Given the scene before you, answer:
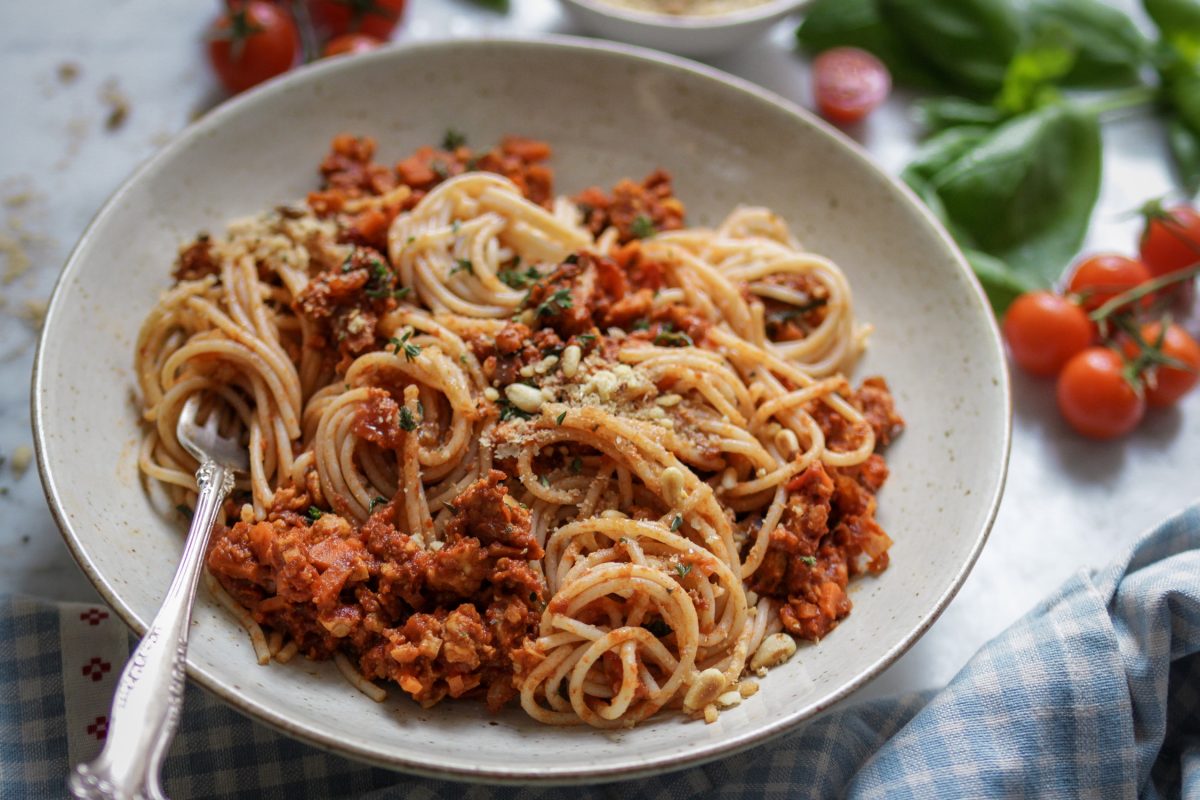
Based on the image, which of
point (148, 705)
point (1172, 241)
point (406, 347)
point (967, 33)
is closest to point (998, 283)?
point (1172, 241)

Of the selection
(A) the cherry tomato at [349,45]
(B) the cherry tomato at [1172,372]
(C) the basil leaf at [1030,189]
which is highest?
(A) the cherry tomato at [349,45]

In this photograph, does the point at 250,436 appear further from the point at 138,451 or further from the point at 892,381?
the point at 892,381

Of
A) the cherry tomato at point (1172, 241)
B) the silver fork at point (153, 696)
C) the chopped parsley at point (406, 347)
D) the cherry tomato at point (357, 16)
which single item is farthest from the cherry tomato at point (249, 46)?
the cherry tomato at point (1172, 241)

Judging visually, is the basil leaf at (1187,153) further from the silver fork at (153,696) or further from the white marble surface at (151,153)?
the silver fork at (153,696)

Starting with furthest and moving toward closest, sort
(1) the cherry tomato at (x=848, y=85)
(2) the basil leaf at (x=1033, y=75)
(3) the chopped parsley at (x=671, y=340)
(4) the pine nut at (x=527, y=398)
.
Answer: (1) the cherry tomato at (x=848, y=85) → (2) the basil leaf at (x=1033, y=75) → (3) the chopped parsley at (x=671, y=340) → (4) the pine nut at (x=527, y=398)

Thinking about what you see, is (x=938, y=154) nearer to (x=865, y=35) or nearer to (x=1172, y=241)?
(x=865, y=35)

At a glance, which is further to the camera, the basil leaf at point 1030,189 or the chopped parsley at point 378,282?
the basil leaf at point 1030,189

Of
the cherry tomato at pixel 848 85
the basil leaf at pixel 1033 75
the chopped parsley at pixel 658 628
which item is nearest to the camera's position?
the chopped parsley at pixel 658 628
